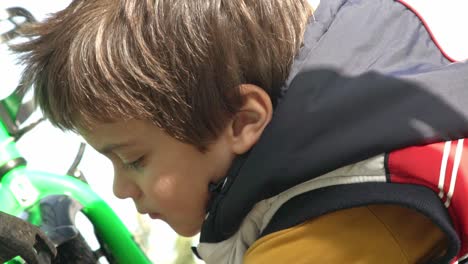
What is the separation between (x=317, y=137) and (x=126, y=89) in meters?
0.26

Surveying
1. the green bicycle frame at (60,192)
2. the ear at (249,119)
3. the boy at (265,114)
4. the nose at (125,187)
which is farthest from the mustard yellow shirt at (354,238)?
the green bicycle frame at (60,192)

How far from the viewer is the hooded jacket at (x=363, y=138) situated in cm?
77

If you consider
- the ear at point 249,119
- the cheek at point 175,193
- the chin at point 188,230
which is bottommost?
the chin at point 188,230

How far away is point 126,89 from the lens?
88 centimetres

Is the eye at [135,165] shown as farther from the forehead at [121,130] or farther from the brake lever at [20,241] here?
the brake lever at [20,241]

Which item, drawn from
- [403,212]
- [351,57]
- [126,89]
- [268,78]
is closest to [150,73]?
[126,89]

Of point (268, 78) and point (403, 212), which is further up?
point (268, 78)

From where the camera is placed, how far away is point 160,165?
3.04 ft

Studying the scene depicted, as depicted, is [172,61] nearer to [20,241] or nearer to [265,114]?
[265,114]

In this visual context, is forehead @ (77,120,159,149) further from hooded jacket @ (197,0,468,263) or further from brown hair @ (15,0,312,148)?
hooded jacket @ (197,0,468,263)

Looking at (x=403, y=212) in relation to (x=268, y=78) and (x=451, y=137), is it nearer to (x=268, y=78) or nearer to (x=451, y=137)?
(x=451, y=137)

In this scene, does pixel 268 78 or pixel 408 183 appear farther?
pixel 268 78

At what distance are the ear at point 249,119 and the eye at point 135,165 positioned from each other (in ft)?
0.43

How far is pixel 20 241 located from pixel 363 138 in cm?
41
